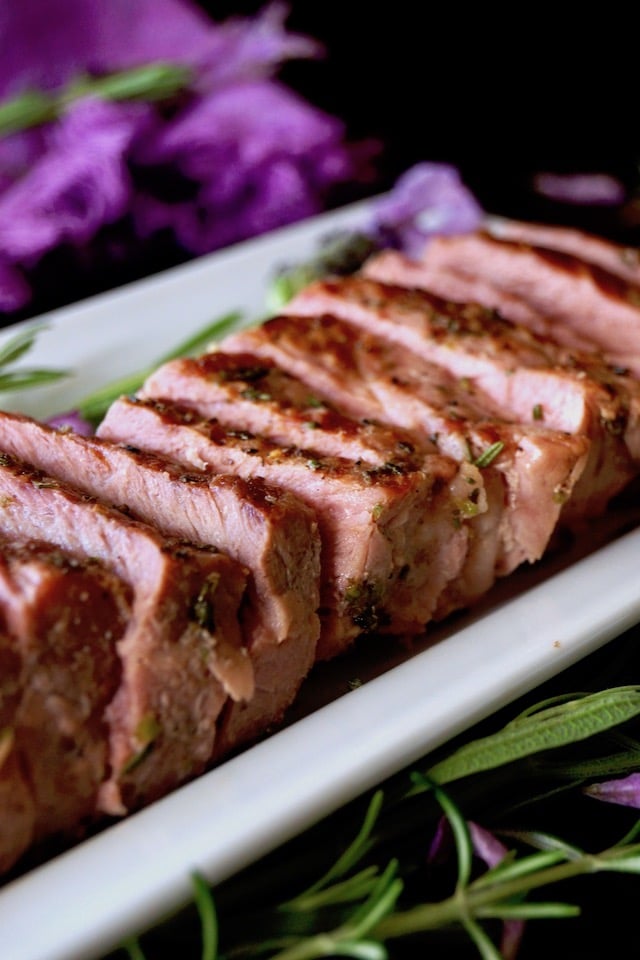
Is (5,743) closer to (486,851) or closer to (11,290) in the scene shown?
(486,851)

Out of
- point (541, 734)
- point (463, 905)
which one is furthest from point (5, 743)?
point (541, 734)

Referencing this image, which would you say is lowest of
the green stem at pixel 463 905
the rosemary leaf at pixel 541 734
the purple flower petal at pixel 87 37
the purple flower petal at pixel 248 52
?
the green stem at pixel 463 905

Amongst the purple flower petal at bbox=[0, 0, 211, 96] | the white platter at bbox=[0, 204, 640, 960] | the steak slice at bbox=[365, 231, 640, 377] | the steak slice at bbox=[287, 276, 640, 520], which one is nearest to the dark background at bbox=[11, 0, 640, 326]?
the purple flower petal at bbox=[0, 0, 211, 96]

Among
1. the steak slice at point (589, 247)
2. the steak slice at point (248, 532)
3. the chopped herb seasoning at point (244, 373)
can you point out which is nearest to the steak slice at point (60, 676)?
the steak slice at point (248, 532)

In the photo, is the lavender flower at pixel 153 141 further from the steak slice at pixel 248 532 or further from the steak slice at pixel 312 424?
the steak slice at pixel 248 532

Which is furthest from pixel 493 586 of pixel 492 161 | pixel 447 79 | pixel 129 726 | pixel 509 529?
pixel 447 79

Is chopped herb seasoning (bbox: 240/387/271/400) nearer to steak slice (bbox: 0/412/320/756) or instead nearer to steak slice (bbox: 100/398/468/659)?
steak slice (bbox: 100/398/468/659)
